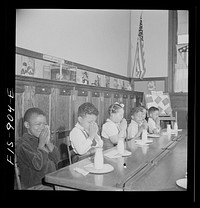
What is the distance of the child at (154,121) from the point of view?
4.45 feet

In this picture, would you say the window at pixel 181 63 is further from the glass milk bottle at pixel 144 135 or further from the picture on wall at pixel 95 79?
the picture on wall at pixel 95 79

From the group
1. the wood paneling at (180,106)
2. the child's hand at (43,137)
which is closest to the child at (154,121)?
the wood paneling at (180,106)

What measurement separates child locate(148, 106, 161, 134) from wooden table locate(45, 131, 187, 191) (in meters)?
0.23

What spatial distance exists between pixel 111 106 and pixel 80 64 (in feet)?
1.22

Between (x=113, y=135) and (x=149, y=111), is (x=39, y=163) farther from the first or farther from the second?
(x=149, y=111)

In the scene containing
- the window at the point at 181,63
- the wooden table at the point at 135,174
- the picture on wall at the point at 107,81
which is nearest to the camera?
the wooden table at the point at 135,174

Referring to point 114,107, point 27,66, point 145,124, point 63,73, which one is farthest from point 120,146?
point 27,66

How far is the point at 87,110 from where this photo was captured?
1.14 metres

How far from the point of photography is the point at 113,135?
1204 mm

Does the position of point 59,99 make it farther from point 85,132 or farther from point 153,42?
point 153,42

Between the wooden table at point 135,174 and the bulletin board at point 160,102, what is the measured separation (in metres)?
0.25

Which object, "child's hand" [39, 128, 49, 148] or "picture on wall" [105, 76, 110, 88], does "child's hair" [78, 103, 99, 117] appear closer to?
"child's hand" [39, 128, 49, 148]

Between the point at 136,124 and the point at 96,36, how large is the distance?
1.87 feet
